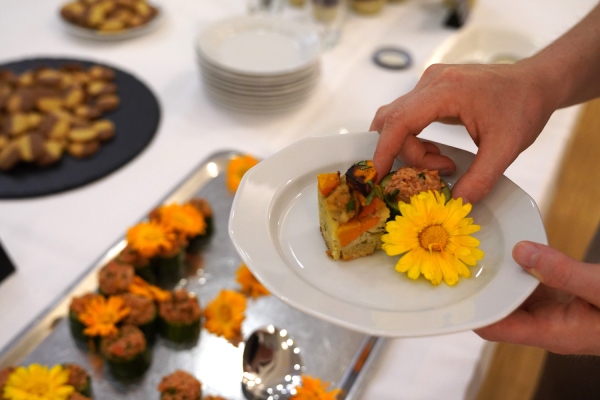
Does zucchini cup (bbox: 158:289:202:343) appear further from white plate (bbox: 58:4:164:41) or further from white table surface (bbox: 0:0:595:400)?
white plate (bbox: 58:4:164:41)

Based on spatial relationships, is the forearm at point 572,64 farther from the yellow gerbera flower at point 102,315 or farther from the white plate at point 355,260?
the yellow gerbera flower at point 102,315

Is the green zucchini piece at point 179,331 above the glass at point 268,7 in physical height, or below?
below

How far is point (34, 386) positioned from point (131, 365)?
0.65 feet

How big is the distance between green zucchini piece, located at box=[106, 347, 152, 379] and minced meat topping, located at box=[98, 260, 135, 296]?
18cm

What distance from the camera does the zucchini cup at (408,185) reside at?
3.12 feet

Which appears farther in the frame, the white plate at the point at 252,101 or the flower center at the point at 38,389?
the white plate at the point at 252,101

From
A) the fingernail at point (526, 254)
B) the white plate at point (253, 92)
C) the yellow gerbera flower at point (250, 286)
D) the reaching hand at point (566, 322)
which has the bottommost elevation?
the yellow gerbera flower at point (250, 286)

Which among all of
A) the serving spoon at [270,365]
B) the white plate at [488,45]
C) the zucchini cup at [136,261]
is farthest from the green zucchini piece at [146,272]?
the white plate at [488,45]

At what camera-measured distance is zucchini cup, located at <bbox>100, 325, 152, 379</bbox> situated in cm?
110

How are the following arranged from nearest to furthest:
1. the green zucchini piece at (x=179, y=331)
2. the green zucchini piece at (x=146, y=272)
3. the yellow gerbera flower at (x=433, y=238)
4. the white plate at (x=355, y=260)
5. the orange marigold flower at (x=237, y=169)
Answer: the white plate at (x=355, y=260) < the yellow gerbera flower at (x=433, y=238) < the green zucchini piece at (x=179, y=331) < the green zucchini piece at (x=146, y=272) < the orange marigold flower at (x=237, y=169)

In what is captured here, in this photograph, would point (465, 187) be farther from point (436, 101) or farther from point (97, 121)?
point (97, 121)

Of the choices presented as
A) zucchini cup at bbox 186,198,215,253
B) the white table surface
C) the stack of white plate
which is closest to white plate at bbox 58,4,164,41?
the white table surface

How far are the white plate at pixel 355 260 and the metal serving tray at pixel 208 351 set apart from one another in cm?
38

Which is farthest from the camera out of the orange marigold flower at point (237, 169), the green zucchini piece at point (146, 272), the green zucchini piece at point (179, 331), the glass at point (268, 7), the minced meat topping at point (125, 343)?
the glass at point (268, 7)
